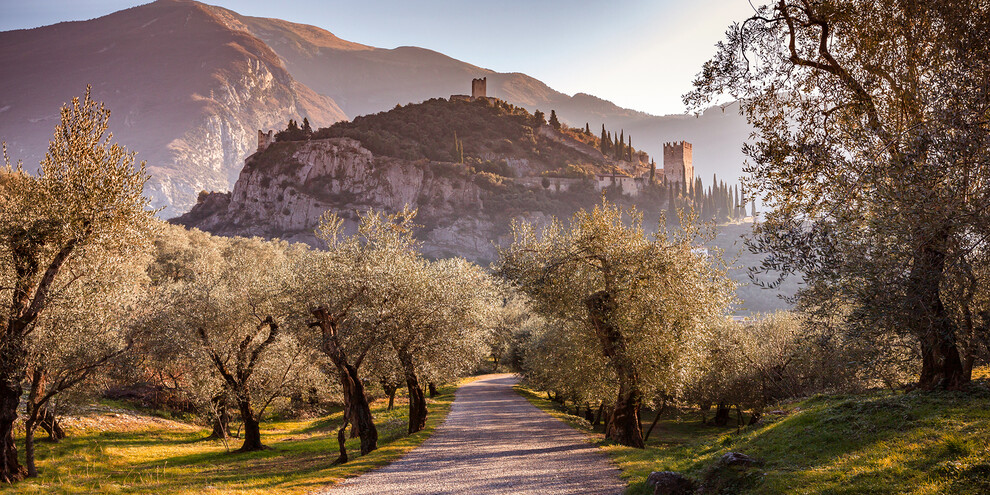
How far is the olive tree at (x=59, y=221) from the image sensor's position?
16281mm

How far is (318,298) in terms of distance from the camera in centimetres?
2167

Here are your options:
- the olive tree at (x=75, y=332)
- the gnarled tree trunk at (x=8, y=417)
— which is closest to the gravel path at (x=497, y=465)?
the olive tree at (x=75, y=332)

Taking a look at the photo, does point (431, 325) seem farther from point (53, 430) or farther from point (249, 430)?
point (53, 430)

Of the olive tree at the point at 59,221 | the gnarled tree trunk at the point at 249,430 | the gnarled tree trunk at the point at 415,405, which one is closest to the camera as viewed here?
the olive tree at the point at 59,221

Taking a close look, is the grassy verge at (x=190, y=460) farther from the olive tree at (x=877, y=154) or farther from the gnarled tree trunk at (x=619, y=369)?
the olive tree at (x=877, y=154)

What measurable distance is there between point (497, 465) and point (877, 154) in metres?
14.7

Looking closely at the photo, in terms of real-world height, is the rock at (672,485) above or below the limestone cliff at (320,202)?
below

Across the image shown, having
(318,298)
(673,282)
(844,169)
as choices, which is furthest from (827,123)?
(318,298)

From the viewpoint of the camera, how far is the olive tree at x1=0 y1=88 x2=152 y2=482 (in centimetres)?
1628

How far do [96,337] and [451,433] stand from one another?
16.7 meters

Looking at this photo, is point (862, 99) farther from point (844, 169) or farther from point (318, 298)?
point (318, 298)

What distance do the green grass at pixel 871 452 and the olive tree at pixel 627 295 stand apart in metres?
4.16

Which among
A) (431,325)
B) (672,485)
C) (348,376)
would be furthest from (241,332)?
(672,485)

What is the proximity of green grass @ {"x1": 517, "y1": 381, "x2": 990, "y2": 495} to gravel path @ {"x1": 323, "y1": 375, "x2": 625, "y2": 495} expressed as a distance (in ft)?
4.62
